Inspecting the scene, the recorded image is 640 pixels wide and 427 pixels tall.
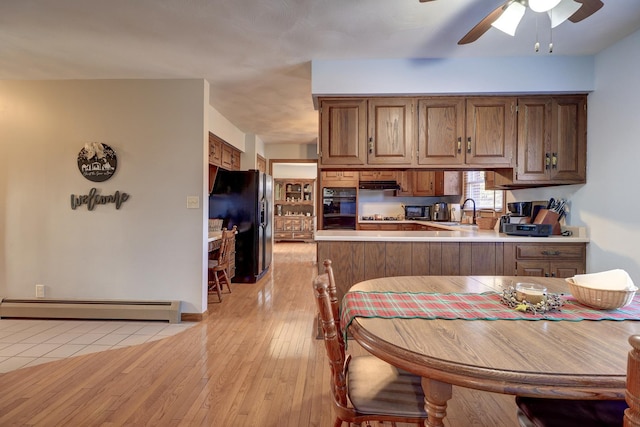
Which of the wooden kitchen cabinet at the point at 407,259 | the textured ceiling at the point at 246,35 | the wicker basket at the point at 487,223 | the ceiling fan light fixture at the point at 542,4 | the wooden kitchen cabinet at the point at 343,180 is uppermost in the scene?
the textured ceiling at the point at 246,35

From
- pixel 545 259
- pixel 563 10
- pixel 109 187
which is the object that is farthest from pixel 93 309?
pixel 563 10

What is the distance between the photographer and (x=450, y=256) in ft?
8.91

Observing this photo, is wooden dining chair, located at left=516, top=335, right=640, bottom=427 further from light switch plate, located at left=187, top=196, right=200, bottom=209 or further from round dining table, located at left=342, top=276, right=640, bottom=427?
light switch plate, located at left=187, top=196, right=200, bottom=209

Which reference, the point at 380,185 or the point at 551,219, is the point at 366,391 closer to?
the point at 551,219

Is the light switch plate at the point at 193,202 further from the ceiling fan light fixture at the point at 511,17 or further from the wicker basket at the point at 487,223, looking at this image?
the wicker basket at the point at 487,223

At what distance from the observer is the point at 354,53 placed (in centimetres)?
271

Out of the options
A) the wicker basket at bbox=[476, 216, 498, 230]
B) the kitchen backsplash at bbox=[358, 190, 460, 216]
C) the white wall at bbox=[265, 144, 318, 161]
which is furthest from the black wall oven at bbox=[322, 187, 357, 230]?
the wicker basket at bbox=[476, 216, 498, 230]

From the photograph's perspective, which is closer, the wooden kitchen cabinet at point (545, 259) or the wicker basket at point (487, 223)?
the wooden kitchen cabinet at point (545, 259)

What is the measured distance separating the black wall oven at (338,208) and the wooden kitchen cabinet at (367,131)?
285 centimetres

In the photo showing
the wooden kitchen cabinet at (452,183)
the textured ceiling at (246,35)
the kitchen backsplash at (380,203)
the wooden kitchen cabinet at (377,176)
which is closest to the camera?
the textured ceiling at (246,35)

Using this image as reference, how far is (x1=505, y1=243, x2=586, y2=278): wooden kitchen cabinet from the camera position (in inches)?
107

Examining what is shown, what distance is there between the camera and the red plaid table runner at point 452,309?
47.2 inches

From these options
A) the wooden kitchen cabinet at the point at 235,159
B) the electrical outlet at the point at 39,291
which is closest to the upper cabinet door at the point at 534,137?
the wooden kitchen cabinet at the point at 235,159

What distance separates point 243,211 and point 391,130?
2.58m
